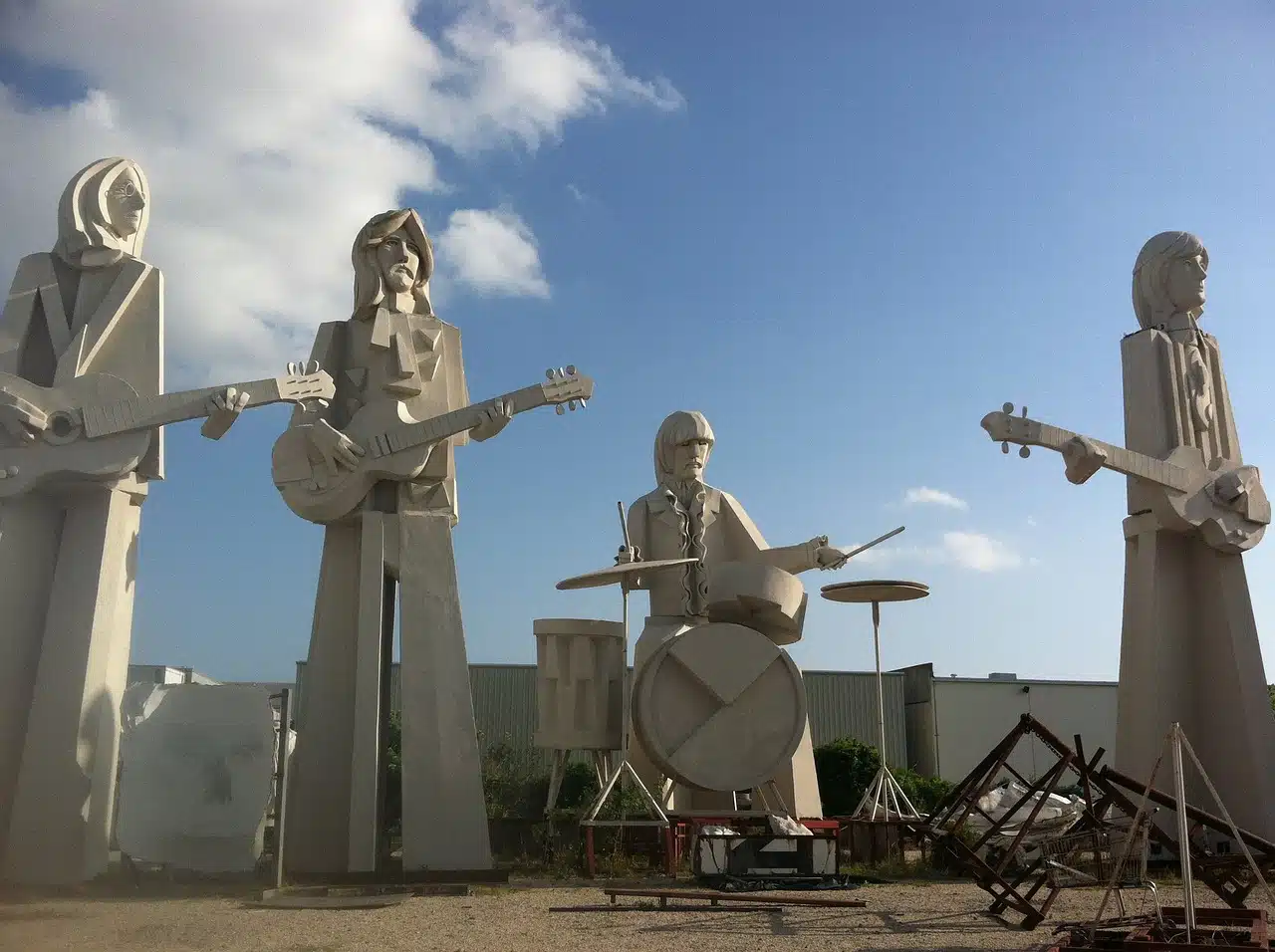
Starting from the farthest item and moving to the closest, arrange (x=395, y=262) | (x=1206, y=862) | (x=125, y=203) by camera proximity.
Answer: (x=395, y=262) → (x=125, y=203) → (x=1206, y=862)

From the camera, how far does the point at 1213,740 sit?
1193 cm

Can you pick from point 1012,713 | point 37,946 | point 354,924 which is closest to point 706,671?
point 354,924

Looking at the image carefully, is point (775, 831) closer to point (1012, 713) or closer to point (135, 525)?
point (135, 525)

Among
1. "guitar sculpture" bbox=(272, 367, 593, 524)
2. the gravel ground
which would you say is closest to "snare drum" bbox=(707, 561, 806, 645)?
"guitar sculpture" bbox=(272, 367, 593, 524)

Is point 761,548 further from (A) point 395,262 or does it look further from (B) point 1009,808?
(A) point 395,262

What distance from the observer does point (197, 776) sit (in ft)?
30.8

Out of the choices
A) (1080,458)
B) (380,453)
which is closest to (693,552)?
Result: (380,453)

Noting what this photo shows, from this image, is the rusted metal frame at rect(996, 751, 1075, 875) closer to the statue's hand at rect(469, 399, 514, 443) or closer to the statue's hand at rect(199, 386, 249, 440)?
the statue's hand at rect(469, 399, 514, 443)

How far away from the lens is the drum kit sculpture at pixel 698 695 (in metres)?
10.8

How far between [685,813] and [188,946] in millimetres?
5366

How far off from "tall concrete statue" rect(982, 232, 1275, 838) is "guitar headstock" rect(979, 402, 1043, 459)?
659 millimetres

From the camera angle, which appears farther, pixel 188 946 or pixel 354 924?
pixel 354 924

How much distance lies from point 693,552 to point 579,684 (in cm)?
185

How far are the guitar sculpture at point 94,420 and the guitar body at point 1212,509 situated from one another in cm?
857
